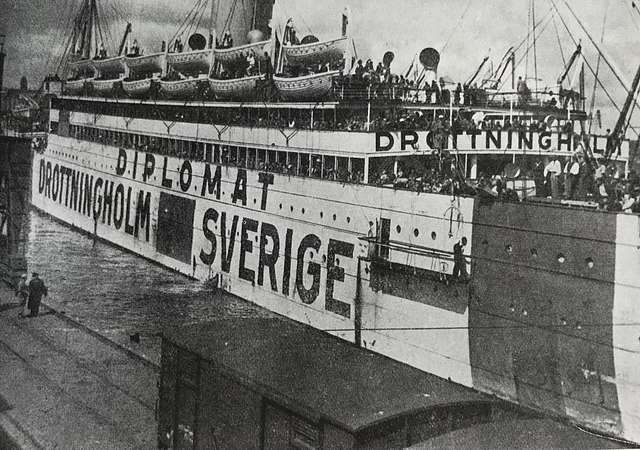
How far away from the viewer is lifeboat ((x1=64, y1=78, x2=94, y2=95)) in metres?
21.8

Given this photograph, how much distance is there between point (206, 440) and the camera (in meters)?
6.84

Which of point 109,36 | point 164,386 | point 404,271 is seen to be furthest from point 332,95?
point 109,36

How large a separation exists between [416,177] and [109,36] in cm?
1462

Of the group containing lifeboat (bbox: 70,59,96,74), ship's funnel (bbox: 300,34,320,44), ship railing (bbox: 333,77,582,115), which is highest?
lifeboat (bbox: 70,59,96,74)

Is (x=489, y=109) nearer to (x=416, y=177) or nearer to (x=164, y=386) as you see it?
(x=416, y=177)

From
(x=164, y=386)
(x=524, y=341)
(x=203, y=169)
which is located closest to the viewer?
(x=164, y=386)

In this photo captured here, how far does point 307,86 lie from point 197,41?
333 inches

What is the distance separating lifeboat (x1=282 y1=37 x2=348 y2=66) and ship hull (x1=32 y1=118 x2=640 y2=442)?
7.54ft

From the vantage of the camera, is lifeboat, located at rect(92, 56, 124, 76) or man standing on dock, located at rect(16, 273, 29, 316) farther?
lifeboat, located at rect(92, 56, 124, 76)

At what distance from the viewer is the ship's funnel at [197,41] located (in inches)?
784

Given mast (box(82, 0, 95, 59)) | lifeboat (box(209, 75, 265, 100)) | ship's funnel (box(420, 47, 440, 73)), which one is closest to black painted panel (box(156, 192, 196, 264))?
lifeboat (box(209, 75, 265, 100))

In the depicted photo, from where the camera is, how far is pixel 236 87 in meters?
15.5

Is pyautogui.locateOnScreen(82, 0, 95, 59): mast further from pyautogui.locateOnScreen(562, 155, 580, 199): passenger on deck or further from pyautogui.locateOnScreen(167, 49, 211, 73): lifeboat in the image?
pyautogui.locateOnScreen(562, 155, 580, 199): passenger on deck

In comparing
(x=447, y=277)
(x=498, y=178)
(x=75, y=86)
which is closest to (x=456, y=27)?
(x=498, y=178)
